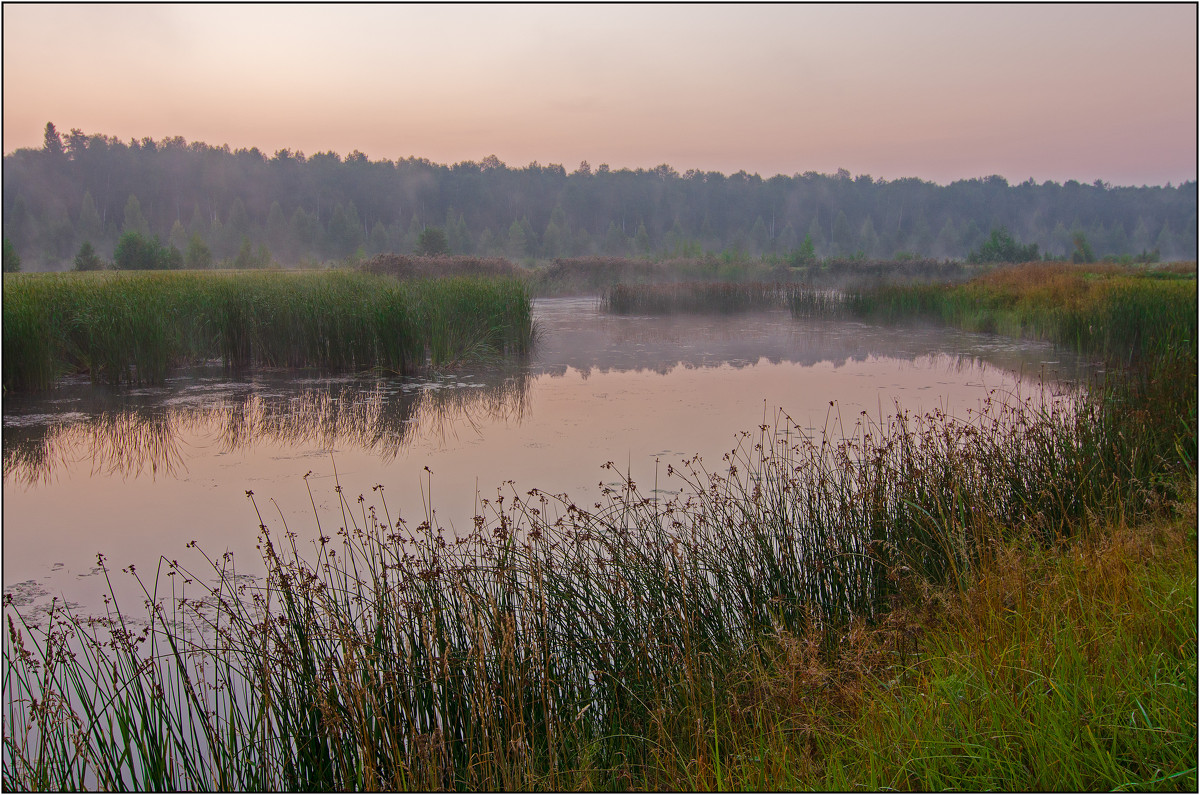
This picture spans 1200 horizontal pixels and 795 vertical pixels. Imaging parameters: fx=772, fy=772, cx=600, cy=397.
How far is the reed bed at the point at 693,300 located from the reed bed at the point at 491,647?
13867 mm

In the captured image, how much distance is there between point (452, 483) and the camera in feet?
15.3

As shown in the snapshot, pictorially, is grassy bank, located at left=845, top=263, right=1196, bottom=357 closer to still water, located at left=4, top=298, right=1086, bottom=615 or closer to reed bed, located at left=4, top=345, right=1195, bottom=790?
still water, located at left=4, top=298, right=1086, bottom=615

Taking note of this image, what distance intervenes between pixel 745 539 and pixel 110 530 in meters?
3.18

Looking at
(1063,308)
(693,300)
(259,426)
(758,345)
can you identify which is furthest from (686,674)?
(693,300)

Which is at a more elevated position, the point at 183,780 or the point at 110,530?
the point at 110,530

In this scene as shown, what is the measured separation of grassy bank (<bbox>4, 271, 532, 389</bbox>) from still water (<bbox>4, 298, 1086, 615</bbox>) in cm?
37

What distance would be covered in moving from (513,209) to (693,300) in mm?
54249

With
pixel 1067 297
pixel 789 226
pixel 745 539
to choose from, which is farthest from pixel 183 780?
pixel 789 226

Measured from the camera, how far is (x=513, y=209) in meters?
69.0

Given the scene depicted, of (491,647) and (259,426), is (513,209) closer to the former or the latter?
(259,426)

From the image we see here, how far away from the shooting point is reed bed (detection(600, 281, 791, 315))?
57.2 feet

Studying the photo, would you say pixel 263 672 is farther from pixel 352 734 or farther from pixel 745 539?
pixel 745 539

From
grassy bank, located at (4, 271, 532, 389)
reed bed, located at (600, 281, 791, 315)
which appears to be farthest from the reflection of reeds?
reed bed, located at (600, 281, 791, 315)

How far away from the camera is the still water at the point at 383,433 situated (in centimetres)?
393
